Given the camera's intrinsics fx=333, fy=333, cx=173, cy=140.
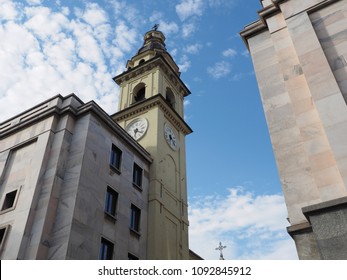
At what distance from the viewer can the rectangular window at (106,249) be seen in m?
17.0

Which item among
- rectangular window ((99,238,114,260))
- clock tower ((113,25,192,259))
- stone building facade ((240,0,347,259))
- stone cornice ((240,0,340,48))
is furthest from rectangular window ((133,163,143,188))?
stone building facade ((240,0,347,259))

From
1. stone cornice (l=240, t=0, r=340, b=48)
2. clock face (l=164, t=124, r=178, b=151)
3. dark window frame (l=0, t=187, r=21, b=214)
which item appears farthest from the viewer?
clock face (l=164, t=124, r=178, b=151)

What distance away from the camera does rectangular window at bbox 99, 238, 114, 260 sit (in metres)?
17.0

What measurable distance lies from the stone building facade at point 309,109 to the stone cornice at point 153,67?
804 inches

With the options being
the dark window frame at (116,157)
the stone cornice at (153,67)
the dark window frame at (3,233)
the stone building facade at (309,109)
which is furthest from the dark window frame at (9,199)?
the stone cornice at (153,67)

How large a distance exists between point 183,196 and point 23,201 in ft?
43.5

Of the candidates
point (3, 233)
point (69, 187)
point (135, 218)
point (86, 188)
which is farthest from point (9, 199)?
point (135, 218)

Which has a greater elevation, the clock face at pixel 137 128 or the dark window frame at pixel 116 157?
the clock face at pixel 137 128

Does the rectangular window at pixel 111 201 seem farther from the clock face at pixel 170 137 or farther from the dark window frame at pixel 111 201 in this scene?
the clock face at pixel 170 137

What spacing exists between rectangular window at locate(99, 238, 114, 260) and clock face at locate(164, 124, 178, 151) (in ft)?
39.6

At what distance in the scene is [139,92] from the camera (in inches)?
1336

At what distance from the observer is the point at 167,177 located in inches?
1008

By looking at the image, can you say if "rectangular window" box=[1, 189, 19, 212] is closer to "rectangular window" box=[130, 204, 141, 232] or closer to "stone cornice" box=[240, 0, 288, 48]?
"rectangular window" box=[130, 204, 141, 232]

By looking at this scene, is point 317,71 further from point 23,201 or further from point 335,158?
point 23,201
